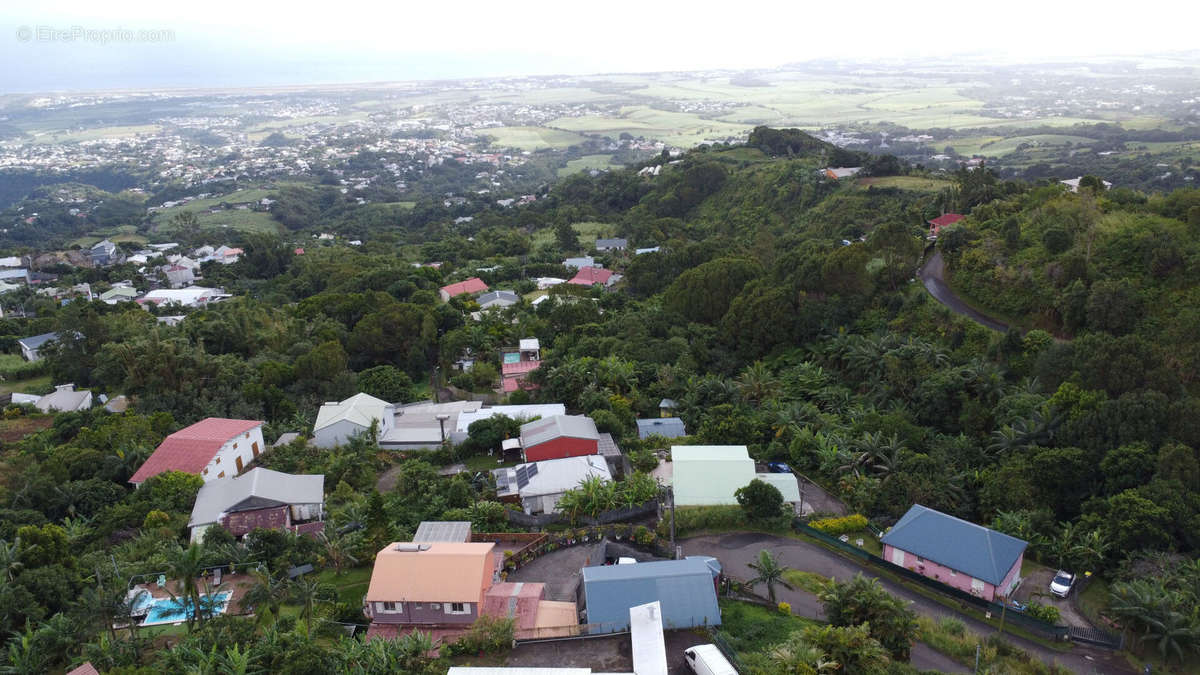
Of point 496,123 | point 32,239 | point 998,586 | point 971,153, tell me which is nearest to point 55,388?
point 998,586

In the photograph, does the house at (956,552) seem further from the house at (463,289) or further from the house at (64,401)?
the house at (64,401)

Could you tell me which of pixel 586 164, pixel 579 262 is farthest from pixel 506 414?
pixel 586 164

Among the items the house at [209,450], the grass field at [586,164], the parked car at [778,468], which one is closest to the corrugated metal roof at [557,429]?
the parked car at [778,468]

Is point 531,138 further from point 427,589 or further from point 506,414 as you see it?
point 427,589

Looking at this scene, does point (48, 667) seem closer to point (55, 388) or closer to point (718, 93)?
point (55, 388)

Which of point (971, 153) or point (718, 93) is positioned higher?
point (718, 93)

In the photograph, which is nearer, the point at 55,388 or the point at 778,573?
the point at 778,573
